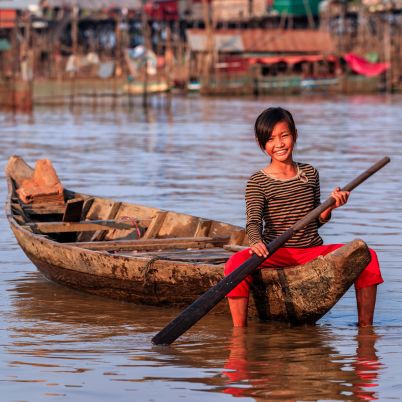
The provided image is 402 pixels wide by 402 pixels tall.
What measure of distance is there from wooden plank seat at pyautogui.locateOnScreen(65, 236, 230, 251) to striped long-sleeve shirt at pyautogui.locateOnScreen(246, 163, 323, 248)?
1.69 meters

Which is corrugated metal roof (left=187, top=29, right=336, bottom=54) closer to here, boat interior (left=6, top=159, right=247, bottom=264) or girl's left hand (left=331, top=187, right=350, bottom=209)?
boat interior (left=6, top=159, right=247, bottom=264)

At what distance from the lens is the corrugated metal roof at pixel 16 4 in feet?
211

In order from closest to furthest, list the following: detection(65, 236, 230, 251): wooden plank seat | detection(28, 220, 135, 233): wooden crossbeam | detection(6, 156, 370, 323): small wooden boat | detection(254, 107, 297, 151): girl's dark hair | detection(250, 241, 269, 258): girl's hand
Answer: detection(250, 241, 269, 258): girl's hand, detection(254, 107, 297, 151): girl's dark hair, detection(6, 156, 370, 323): small wooden boat, detection(65, 236, 230, 251): wooden plank seat, detection(28, 220, 135, 233): wooden crossbeam

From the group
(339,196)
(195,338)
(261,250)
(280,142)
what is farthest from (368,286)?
(195,338)

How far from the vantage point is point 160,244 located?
355 inches

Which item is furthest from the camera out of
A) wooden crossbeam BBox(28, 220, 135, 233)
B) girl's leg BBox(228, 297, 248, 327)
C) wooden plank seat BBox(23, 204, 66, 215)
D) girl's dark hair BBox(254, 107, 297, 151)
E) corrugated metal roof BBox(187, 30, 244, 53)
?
corrugated metal roof BBox(187, 30, 244, 53)

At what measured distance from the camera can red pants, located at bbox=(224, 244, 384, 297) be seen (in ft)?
23.6

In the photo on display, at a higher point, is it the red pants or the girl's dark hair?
the girl's dark hair

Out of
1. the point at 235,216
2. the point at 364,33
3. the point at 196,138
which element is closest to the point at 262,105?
the point at 196,138

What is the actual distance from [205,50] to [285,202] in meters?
52.2

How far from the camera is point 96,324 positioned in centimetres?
809

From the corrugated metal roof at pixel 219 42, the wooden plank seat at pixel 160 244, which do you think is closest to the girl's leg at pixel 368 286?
the wooden plank seat at pixel 160 244

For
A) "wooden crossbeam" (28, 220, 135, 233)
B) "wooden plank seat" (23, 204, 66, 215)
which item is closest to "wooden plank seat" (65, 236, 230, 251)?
"wooden crossbeam" (28, 220, 135, 233)

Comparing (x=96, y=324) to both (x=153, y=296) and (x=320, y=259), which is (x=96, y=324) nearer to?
(x=153, y=296)
